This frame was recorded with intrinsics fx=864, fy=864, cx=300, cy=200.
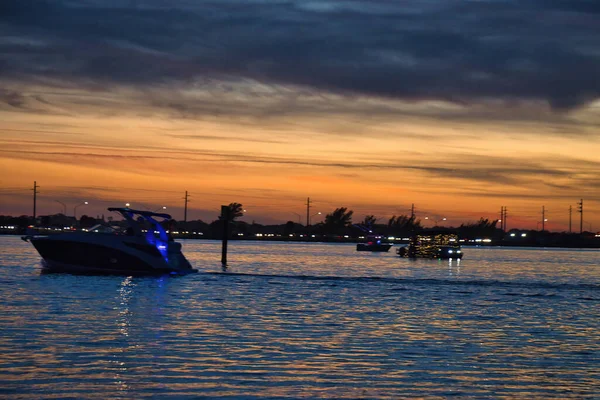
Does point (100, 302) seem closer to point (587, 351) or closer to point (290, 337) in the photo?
point (290, 337)

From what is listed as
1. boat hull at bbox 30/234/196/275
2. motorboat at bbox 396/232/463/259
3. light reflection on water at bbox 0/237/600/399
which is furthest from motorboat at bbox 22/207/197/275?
motorboat at bbox 396/232/463/259

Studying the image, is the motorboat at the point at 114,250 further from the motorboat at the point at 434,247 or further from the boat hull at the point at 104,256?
the motorboat at the point at 434,247

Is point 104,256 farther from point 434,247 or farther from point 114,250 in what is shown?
point 434,247

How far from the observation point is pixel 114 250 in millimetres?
51250

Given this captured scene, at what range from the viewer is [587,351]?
2409 centimetres

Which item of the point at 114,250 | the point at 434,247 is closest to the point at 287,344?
the point at 114,250

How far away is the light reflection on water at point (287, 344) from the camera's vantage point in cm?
1753

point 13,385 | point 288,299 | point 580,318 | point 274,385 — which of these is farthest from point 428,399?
point 288,299

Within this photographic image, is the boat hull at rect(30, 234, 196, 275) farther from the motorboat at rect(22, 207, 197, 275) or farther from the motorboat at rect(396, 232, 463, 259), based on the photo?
the motorboat at rect(396, 232, 463, 259)

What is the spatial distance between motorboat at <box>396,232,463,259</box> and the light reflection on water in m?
82.5

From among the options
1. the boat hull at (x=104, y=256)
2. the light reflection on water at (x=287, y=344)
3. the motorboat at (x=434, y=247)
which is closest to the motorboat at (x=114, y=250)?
the boat hull at (x=104, y=256)

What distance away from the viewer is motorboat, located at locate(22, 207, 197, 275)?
51.4 m

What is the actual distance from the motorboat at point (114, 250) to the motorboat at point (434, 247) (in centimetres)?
7868

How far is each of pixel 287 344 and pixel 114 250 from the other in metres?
29.5
